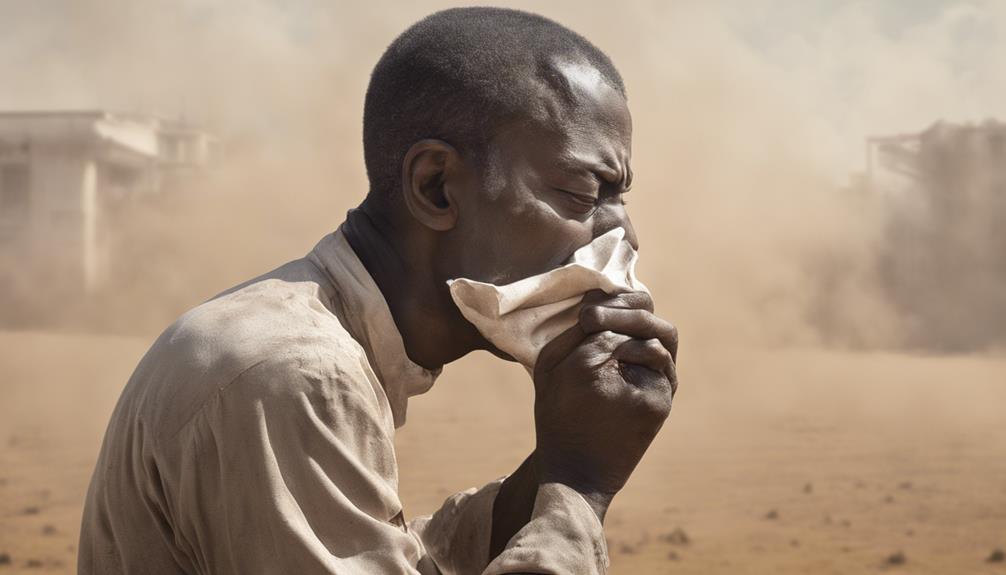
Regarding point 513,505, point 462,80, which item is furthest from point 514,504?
point 462,80

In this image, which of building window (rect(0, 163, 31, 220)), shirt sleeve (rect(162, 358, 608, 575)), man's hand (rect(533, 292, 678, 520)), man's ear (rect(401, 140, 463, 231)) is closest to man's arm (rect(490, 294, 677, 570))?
man's hand (rect(533, 292, 678, 520))

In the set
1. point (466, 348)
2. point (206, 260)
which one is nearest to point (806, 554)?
point (466, 348)

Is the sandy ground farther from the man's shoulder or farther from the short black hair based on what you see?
the man's shoulder

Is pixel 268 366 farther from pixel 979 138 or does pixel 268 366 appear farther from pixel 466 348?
pixel 979 138

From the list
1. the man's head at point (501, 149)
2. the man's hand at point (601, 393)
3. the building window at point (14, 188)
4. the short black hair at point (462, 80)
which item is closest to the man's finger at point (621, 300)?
the man's hand at point (601, 393)

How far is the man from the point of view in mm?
2199

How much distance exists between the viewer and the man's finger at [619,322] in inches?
93.0

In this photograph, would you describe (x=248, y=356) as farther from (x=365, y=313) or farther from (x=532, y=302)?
(x=532, y=302)

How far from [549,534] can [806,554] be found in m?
13.1

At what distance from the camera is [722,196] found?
27.2m

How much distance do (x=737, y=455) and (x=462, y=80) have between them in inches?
693

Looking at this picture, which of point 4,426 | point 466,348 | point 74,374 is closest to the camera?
point 466,348

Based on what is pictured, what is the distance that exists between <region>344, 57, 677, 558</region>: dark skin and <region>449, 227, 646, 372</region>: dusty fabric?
3 centimetres

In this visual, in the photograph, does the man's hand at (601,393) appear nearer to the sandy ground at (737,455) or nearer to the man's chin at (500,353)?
the man's chin at (500,353)
